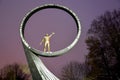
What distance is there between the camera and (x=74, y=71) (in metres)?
37.1

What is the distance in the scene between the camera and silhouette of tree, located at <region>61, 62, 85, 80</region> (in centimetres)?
3533

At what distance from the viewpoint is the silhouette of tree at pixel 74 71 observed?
35.3 meters

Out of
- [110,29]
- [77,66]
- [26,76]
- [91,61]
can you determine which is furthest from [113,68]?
[26,76]

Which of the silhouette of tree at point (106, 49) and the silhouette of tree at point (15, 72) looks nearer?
the silhouette of tree at point (106, 49)

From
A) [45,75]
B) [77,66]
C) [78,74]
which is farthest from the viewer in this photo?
[77,66]

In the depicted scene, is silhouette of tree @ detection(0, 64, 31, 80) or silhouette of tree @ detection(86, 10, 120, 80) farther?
silhouette of tree @ detection(0, 64, 31, 80)

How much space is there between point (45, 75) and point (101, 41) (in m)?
11.4

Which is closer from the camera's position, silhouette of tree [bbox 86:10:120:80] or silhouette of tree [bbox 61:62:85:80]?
silhouette of tree [bbox 86:10:120:80]

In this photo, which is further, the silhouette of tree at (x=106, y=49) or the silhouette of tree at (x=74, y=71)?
the silhouette of tree at (x=74, y=71)

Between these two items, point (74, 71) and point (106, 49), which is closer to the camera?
point (106, 49)

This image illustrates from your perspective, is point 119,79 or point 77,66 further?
point 77,66

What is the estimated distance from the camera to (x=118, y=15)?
25062mm

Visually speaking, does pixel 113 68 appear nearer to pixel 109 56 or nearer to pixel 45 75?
pixel 109 56

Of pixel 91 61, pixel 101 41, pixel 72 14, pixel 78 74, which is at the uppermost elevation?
pixel 72 14
